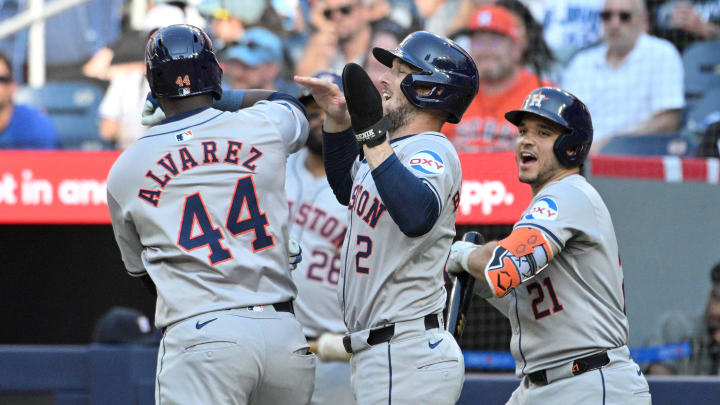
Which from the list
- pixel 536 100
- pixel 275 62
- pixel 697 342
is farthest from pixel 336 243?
pixel 275 62

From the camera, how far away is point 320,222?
4504mm

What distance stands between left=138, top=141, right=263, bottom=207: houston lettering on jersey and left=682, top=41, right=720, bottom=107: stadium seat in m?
5.11

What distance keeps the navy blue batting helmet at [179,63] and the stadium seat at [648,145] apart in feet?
14.7

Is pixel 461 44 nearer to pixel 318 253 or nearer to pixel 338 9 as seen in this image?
pixel 338 9

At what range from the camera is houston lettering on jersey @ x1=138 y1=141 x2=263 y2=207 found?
312cm

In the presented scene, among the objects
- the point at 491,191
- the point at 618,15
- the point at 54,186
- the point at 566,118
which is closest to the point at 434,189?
the point at 566,118

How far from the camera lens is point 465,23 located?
7719mm

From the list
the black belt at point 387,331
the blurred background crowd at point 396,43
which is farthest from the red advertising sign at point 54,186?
the black belt at point 387,331

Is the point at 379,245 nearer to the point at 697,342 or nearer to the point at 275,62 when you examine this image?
the point at 697,342

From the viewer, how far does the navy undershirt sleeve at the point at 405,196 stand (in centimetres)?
285

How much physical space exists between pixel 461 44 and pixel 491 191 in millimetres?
1927

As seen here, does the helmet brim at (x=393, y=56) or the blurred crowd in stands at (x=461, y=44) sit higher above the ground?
the helmet brim at (x=393, y=56)

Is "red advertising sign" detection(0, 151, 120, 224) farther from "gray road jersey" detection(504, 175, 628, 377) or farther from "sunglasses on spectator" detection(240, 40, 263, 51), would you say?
"gray road jersey" detection(504, 175, 628, 377)

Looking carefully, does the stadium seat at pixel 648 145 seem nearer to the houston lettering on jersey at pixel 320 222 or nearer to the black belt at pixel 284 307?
the houston lettering on jersey at pixel 320 222
